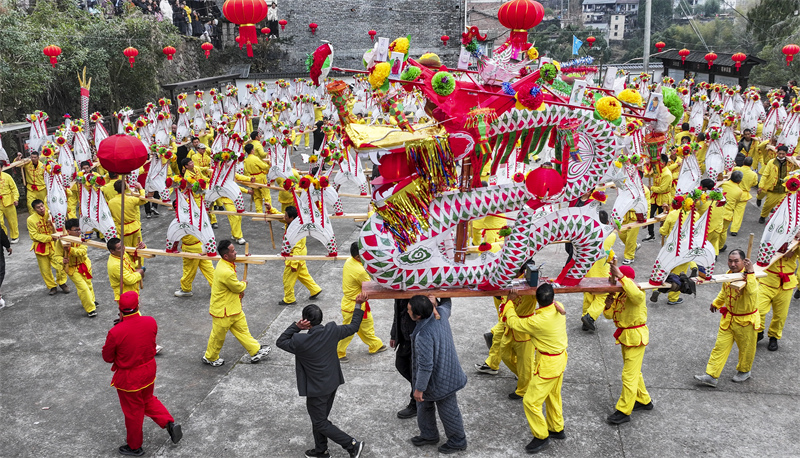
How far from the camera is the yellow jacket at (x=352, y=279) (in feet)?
20.2

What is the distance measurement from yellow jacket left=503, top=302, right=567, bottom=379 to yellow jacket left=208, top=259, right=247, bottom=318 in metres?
2.68

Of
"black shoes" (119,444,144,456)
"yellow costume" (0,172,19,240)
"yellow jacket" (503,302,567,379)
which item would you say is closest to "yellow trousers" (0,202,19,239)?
"yellow costume" (0,172,19,240)

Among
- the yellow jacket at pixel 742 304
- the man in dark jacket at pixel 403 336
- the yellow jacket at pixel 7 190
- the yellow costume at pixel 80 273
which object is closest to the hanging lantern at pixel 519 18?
the man in dark jacket at pixel 403 336

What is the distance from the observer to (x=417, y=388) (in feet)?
14.8

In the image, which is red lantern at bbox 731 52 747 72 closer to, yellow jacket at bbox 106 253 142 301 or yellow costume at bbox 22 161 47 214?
yellow jacket at bbox 106 253 142 301

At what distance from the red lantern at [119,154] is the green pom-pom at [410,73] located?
1963mm

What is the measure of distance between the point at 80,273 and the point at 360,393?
12.6 ft

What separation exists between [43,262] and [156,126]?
669cm

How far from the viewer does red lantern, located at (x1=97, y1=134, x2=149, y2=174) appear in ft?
14.3

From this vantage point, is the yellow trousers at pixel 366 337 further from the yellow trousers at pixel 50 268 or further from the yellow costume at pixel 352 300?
the yellow trousers at pixel 50 268

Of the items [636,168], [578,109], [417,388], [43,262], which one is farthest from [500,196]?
[43,262]

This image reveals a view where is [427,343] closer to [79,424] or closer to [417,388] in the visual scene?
[417,388]

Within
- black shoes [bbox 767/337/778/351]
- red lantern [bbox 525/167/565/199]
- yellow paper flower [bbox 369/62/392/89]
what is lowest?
black shoes [bbox 767/337/778/351]

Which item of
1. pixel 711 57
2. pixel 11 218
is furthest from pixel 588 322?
pixel 711 57
